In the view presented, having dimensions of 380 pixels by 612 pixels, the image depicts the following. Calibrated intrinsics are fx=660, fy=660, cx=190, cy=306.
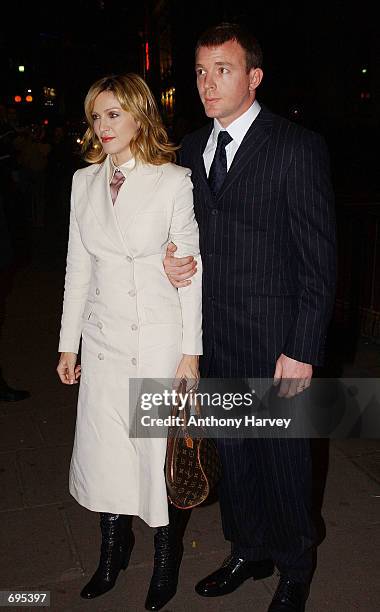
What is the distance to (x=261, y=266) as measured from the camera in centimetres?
268

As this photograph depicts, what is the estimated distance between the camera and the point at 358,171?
21500 mm

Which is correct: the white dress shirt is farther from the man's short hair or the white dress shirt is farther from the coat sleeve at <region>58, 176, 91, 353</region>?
the coat sleeve at <region>58, 176, 91, 353</region>

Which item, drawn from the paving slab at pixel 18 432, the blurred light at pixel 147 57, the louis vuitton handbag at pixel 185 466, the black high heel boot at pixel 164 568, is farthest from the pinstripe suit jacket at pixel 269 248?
the blurred light at pixel 147 57

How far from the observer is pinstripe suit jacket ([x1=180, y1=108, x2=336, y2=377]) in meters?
2.54

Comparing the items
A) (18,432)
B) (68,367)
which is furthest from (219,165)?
(18,432)

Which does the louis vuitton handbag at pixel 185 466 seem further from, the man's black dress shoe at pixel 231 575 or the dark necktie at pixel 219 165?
the dark necktie at pixel 219 165

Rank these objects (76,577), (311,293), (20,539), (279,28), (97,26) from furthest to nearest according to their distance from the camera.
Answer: (97,26) → (279,28) → (20,539) → (76,577) → (311,293)

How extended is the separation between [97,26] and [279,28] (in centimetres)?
6527

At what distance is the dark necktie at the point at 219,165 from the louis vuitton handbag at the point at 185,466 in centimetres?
92

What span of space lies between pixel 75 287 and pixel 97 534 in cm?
143

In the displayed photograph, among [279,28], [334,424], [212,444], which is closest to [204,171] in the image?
[212,444]

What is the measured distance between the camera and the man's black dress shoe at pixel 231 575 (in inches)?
119

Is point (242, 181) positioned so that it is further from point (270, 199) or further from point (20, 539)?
point (20, 539)

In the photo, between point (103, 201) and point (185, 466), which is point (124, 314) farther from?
point (185, 466)
